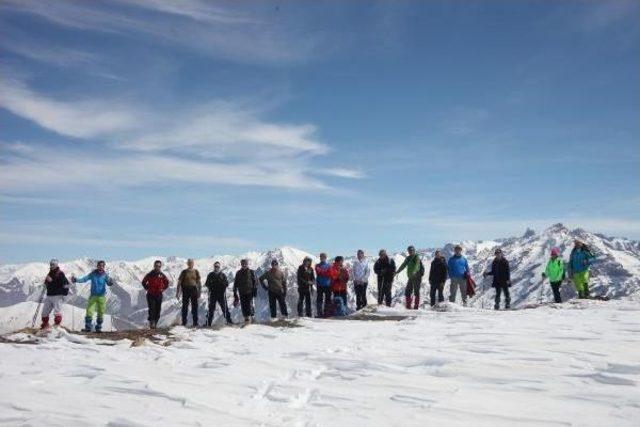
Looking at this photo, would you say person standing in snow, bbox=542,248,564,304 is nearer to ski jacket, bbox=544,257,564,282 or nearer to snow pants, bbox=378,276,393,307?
ski jacket, bbox=544,257,564,282

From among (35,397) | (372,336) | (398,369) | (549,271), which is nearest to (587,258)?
(549,271)

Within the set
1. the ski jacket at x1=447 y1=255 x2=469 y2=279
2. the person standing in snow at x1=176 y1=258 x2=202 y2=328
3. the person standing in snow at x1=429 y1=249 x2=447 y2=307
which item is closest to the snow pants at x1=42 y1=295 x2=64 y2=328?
the person standing in snow at x1=176 y1=258 x2=202 y2=328

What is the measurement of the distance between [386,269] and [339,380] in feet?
51.3

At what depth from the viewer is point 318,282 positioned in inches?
911

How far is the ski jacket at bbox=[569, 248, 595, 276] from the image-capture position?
2445cm

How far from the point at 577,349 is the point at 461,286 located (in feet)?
41.1

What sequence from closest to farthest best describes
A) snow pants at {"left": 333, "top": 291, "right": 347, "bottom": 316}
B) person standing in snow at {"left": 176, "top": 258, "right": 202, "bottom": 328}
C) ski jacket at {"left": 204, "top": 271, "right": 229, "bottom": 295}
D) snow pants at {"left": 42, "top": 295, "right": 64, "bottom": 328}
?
snow pants at {"left": 42, "top": 295, "right": 64, "bottom": 328}, person standing in snow at {"left": 176, "top": 258, "right": 202, "bottom": 328}, ski jacket at {"left": 204, "top": 271, "right": 229, "bottom": 295}, snow pants at {"left": 333, "top": 291, "right": 347, "bottom": 316}

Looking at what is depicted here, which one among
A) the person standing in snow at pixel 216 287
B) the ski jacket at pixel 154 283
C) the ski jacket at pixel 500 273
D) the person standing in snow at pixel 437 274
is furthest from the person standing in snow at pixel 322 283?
the ski jacket at pixel 500 273

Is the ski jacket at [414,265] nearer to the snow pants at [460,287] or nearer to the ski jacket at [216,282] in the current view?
the snow pants at [460,287]

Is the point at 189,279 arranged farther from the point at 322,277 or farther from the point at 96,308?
the point at 322,277

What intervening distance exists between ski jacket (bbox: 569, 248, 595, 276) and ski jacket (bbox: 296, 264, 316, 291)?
11.4 meters

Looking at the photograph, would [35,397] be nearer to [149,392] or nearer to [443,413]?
[149,392]

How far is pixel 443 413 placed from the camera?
22.7 feet

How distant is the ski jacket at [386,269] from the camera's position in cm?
2416
